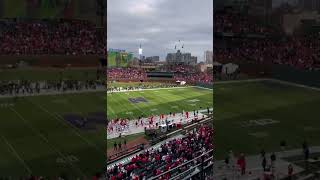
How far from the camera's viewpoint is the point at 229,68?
16.8 meters

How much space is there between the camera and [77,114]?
16.1 meters

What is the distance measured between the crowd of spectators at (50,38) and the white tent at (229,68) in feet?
14.2

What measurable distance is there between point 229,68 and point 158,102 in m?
30.0

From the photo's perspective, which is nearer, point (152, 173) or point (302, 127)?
point (302, 127)

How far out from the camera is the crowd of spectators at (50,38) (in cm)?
1694

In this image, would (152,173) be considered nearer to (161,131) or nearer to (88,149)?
(88,149)

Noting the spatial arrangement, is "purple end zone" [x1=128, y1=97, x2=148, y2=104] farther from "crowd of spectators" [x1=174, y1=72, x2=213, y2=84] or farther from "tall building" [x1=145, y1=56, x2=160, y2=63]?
"tall building" [x1=145, y1=56, x2=160, y2=63]

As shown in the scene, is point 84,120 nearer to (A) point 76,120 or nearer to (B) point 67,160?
(A) point 76,120

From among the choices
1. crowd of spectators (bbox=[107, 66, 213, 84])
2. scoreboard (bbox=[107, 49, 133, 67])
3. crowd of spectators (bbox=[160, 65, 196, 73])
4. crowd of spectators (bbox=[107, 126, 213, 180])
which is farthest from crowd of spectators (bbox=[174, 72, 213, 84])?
crowd of spectators (bbox=[107, 126, 213, 180])

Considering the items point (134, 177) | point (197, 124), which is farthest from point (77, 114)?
point (197, 124)

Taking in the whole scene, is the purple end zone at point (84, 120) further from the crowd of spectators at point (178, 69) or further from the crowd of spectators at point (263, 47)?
the crowd of spectators at point (178, 69)

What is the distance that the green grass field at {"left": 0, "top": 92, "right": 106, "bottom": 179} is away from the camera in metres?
15.2

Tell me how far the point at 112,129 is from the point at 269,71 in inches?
607

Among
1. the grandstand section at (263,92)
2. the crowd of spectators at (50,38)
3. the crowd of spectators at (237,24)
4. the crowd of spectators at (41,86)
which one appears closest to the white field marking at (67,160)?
the crowd of spectators at (41,86)
